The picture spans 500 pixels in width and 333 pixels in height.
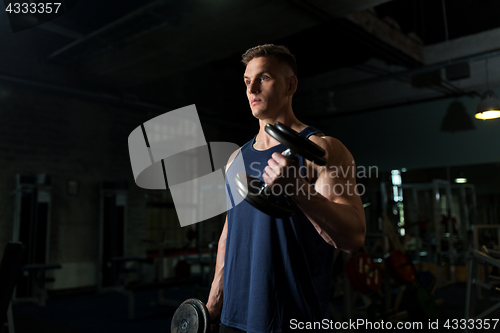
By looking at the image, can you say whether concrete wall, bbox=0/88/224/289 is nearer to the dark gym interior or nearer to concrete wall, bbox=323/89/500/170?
the dark gym interior

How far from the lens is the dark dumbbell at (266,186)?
2.32 feet

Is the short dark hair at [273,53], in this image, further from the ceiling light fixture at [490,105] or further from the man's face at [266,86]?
the ceiling light fixture at [490,105]

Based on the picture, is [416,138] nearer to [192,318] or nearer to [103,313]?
[103,313]

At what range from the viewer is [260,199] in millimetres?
709

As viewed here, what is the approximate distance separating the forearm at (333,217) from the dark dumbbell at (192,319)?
428mm

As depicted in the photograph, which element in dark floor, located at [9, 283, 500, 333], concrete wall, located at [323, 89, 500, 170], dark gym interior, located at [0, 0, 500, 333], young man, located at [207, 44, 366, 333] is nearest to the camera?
young man, located at [207, 44, 366, 333]

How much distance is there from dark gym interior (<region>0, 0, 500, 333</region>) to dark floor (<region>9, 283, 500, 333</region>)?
32 millimetres

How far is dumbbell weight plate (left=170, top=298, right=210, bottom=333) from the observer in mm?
1009

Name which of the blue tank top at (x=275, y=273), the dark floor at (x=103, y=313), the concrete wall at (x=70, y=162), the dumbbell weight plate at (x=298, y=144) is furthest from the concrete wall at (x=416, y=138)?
the dumbbell weight plate at (x=298, y=144)

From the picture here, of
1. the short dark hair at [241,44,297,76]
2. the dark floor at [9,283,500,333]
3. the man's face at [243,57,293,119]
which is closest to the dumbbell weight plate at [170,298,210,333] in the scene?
the man's face at [243,57,293,119]

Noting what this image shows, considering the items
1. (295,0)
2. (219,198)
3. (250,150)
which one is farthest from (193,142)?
(250,150)

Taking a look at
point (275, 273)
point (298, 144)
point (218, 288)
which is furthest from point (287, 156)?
point (218, 288)

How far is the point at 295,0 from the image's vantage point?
3.60 meters

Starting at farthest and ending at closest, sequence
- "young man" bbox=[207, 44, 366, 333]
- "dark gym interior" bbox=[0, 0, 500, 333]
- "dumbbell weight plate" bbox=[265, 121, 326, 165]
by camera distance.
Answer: "dark gym interior" bbox=[0, 0, 500, 333], "young man" bbox=[207, 44, 366, 333], "dumbbell weight plate" bbox=[265, 121, 326, 165]
